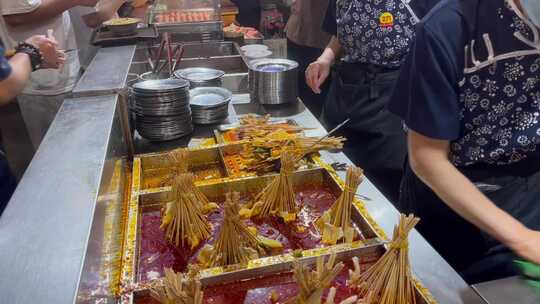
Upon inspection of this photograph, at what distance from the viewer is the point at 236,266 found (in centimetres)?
124

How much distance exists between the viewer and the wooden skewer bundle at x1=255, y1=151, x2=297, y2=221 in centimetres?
152

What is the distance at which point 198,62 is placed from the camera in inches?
119

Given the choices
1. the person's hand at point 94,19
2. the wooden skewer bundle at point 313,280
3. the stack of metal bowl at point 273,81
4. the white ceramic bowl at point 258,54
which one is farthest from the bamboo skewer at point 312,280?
the person's hand at point 94,19

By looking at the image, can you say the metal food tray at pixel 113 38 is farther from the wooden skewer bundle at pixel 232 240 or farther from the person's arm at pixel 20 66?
the wooden skewer bundle at pixel 232 240

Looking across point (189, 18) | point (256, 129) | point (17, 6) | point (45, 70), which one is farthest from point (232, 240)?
point (189, 18)

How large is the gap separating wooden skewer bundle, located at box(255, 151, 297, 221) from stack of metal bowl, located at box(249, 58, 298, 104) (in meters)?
0.98

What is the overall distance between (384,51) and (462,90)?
99cm

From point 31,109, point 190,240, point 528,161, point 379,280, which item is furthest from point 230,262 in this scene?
point 31,109

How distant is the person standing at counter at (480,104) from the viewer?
1.20m

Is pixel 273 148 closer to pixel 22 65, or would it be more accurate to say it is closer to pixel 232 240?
pixel 232 240

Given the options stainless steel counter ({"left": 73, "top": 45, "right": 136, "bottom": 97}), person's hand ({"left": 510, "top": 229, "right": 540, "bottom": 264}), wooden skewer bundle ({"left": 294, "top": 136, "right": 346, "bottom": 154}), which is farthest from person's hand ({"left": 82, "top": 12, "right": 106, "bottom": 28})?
person's hand ({"left": 510, "top": 229, "right": 540, "bottom": 264})

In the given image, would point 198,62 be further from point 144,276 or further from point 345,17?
point 144,276

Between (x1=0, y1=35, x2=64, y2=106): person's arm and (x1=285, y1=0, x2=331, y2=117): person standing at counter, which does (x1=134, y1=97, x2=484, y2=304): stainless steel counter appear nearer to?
(x1=0, y1=35, x2=64, y2=106): person's arm

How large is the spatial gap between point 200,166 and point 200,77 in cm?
85
